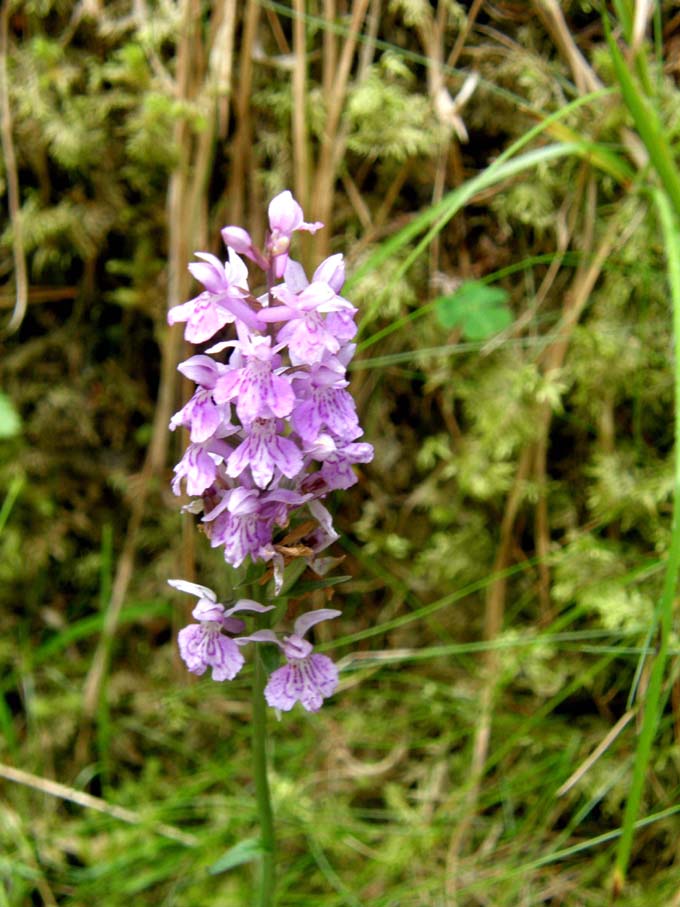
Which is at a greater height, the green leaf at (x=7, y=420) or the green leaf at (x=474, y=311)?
the green leaf at (x=474, y=311)

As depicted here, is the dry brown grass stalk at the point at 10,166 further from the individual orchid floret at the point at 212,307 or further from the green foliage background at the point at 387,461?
the individual orchid floret at the point at 212,307

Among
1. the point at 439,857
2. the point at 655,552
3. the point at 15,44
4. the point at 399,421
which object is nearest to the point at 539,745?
the point at 439,857

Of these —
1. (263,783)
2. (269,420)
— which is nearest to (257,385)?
(269,420)

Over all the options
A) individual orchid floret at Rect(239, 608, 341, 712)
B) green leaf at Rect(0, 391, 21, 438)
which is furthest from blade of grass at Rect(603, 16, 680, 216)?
green leaf at Rect(0, 391, 21, 438)

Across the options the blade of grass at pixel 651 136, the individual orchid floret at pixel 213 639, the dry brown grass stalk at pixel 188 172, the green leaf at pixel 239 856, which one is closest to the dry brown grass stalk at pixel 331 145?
the dry brown grass stalk at pixel 188 172

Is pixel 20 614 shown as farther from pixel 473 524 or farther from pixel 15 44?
pixel 15 44

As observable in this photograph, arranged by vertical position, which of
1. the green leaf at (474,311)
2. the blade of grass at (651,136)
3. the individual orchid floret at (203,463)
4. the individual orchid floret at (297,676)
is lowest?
the individual orchid floret at (297,676)
